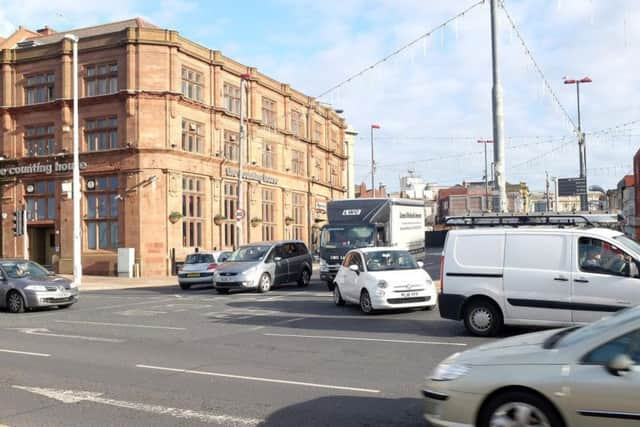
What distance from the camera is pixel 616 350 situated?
482 centimetres

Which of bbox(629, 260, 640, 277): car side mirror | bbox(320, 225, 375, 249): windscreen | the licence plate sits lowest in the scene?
the licence plate

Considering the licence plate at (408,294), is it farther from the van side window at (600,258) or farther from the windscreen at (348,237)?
the windscreen at (348,237)

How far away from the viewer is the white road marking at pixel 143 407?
21.2 ft

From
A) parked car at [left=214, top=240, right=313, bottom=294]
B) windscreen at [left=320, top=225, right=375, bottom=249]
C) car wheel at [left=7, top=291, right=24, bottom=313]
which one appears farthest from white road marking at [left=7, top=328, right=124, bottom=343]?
windscreen at [left=320, top=225, right=375, bottom=249]

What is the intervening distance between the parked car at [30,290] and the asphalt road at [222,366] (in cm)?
77

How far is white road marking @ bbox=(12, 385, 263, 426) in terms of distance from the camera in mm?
6461

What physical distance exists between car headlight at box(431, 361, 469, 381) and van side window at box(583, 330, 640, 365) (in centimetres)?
94

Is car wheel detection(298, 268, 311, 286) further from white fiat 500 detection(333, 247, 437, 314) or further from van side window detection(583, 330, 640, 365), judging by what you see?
van side window detection(583, 330, 640, 365)

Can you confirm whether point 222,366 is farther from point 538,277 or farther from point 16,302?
point 16,302


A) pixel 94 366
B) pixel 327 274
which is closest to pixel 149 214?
pixel 327 274

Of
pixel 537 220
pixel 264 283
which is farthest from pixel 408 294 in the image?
pixel 264 283

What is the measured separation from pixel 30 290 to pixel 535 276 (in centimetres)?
1316

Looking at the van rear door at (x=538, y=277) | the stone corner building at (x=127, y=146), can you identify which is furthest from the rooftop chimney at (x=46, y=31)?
the van rear door at (x=538, y=277)

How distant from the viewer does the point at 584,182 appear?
32.0m
